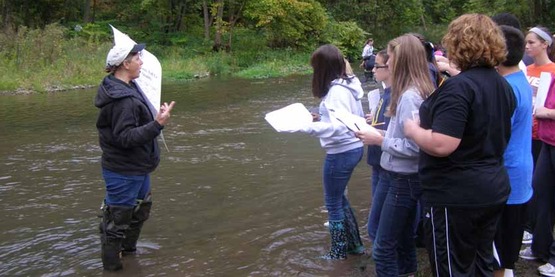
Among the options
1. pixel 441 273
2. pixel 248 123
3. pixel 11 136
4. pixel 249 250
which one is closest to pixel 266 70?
pixel 248 123

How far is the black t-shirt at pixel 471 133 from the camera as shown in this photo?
9.63 ft

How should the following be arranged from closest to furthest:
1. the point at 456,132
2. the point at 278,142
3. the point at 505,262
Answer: the point at 456,132, the point at 505,262, the point at 278,142

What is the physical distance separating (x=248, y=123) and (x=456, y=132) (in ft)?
34.4

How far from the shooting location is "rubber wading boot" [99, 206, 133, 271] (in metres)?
4.83

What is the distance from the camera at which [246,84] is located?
77.0ft

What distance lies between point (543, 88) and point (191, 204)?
4.34 metres

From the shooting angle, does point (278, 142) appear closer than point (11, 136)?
Yes

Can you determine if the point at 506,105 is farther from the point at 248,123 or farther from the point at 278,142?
the point at 248,123

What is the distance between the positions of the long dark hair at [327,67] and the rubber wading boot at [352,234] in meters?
1.10

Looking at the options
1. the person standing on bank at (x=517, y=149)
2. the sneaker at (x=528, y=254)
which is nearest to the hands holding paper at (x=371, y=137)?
the person standing on bank at (x=517, y=149)

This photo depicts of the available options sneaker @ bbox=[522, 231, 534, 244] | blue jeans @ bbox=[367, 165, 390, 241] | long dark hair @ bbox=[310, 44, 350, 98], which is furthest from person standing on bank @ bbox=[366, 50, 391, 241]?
sneaker @ bbox=[522, 231, 534, 244]

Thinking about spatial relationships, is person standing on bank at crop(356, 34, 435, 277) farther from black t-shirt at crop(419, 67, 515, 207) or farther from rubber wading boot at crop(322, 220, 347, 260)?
rubber wading boot at crop(322, 220, 347, 260)

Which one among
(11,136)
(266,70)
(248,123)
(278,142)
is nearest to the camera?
(278,142)

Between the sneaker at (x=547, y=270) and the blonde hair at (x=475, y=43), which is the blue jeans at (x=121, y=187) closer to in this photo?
the blonde hair at (x=475, y=43)
